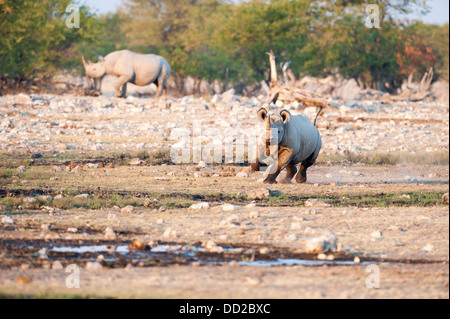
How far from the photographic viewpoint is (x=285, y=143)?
10922 millimetres

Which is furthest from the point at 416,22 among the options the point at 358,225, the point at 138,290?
the point at 138,290

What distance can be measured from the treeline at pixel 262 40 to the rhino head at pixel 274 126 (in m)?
23.4

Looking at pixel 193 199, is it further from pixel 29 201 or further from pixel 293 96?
pixel 293 96

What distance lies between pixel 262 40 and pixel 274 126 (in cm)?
2820

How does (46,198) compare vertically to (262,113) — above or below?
below

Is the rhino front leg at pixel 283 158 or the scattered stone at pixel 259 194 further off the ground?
the rhino front leg at pixel 283 158

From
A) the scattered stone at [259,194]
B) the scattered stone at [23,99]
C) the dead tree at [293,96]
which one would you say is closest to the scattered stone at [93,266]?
the scattered stone at [259,194]

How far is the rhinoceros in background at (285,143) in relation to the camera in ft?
34.9

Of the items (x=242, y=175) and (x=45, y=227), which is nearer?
(x=45, y=227)

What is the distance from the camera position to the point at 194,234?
722 cm

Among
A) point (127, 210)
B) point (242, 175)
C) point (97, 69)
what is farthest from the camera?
point (97, 69)

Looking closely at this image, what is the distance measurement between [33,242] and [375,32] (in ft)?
120

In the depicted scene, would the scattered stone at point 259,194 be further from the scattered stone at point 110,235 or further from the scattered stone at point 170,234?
the scattered stone at point 110,235

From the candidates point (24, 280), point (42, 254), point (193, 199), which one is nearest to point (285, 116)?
Result: point (193, 199)
